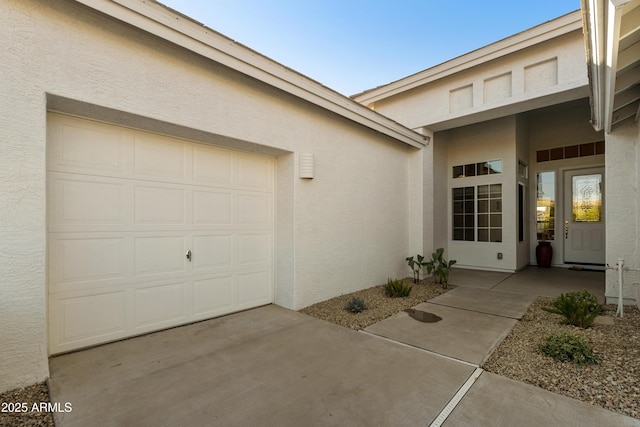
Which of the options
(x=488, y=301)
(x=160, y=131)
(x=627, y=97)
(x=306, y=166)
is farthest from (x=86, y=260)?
(x=627, y=97)

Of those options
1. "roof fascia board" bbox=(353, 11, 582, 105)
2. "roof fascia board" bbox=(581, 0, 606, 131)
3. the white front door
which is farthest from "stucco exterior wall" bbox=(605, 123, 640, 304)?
the white front door

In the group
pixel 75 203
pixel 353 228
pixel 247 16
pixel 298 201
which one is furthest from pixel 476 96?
pixel 75 203

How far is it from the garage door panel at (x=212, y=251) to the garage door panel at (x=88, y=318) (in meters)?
0.93

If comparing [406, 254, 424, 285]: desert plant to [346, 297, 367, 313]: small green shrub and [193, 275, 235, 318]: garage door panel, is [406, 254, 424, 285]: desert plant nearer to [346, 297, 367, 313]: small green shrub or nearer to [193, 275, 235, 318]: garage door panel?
[346, 297, 367, 313]: small green shrub

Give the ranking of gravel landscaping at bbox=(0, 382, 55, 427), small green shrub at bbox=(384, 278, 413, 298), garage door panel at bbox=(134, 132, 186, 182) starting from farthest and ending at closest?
1. small green shrub at bbox=(384, 278, 413, 298)
2. garage door panel at bbox=(134, 132, 186, 182)
3. gravel landscaping at bbox=(0, 382, 55, 427)

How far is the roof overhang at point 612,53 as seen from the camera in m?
2.07

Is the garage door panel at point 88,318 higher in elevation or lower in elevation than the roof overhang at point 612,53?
lower

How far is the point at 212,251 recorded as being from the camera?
4094 millimetres

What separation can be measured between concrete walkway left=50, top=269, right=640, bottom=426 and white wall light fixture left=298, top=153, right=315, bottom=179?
7.19 ft

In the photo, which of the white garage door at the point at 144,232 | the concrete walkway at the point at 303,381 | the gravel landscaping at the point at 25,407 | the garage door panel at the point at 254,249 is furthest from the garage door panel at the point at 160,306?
the gravel landscaping at the point at 25,407

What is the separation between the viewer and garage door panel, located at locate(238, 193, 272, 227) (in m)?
4.44

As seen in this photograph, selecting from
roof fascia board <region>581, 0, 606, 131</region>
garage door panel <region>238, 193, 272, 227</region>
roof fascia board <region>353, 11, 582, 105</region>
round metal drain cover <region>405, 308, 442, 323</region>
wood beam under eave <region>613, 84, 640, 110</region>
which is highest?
roof fascia board <region>353, 11, 582, 105</region>

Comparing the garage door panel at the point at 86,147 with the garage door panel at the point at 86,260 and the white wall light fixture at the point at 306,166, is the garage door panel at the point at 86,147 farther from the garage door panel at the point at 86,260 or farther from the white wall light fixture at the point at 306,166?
the white wall light fixture at the point at 306,166

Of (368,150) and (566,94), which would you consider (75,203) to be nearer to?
(368,150)
